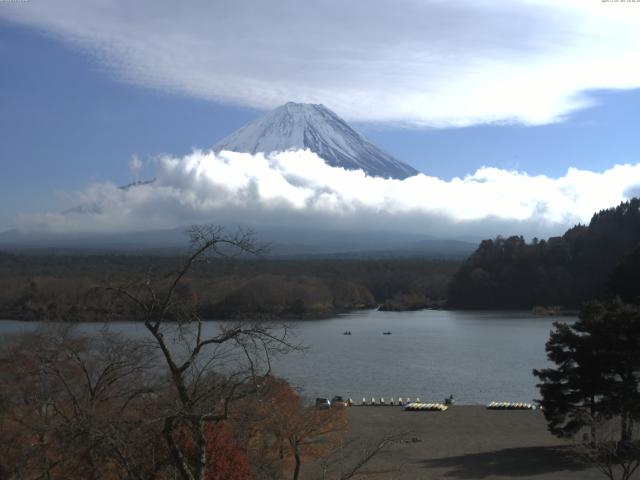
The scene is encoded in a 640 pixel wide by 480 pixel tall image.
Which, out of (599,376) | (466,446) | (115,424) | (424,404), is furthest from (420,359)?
(115,424)

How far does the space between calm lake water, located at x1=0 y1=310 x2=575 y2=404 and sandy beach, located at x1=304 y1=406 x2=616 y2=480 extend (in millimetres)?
2158

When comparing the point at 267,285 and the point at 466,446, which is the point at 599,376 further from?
the point at 267,285

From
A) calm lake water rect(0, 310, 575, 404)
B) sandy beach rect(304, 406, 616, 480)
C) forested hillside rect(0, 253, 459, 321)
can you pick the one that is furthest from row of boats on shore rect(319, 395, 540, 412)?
forested hillside rect(0, 253, 459, 321)

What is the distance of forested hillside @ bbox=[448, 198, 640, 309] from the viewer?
51.7 meters

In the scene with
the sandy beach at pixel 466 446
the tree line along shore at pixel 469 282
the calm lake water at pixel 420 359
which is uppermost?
the tree line along shore at pixel 469 282

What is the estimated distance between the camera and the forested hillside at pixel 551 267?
5166 cm

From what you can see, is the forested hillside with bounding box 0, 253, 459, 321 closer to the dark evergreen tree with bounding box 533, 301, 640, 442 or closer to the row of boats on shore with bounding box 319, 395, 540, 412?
the row of boats on shore with bounding box 319, 395, 540, 412

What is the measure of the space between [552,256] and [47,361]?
165ft

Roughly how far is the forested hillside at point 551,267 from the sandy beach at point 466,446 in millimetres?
35621

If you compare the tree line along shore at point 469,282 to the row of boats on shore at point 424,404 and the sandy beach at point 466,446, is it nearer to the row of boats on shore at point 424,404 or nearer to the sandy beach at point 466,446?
the row of boats on shore at point 424,404

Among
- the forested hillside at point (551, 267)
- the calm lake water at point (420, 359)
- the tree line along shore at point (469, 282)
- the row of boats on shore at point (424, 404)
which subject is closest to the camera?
the row of boats on shore at point (424, 404)

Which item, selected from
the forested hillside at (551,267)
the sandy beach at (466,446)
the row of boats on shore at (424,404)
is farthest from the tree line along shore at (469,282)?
the sandy beach at (466,446)

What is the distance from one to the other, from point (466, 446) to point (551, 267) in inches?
1637

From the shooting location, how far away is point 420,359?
2803 cm
